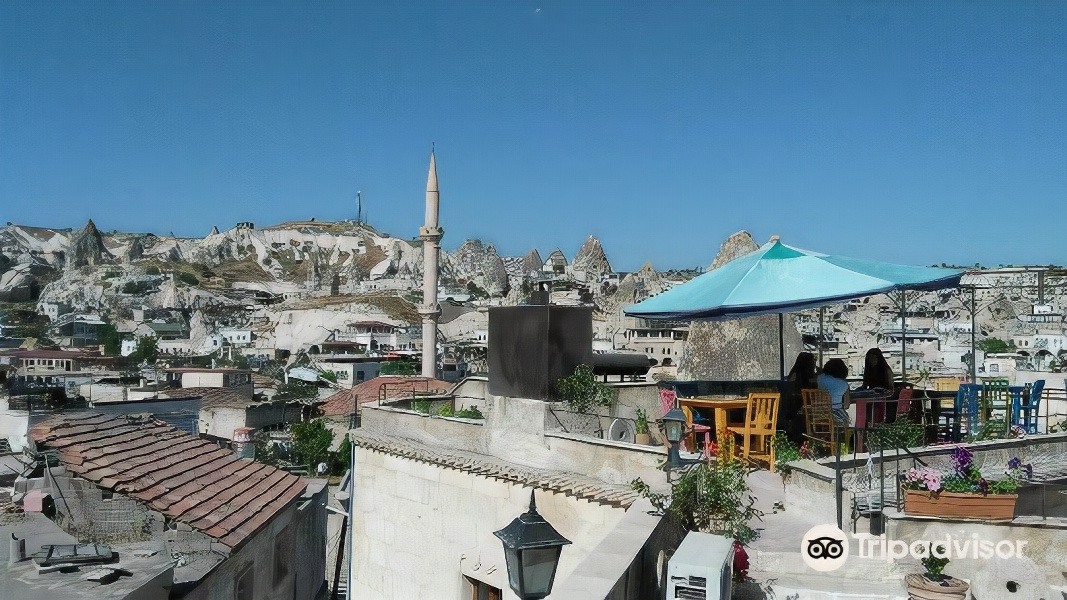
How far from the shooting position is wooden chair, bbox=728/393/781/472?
29.3ft

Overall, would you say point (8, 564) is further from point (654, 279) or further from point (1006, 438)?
point (654, 279)

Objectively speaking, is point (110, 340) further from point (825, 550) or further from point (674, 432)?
point (825, 550)

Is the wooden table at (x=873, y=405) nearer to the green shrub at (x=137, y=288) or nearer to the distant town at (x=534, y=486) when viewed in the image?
the distant town at (x=534, y=486)

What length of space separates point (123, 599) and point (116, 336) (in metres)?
106

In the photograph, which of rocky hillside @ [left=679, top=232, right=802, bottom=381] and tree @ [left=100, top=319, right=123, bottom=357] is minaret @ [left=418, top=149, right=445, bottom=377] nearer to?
rocky hillside @ [left=679, top=232, right=802, bottom=381]

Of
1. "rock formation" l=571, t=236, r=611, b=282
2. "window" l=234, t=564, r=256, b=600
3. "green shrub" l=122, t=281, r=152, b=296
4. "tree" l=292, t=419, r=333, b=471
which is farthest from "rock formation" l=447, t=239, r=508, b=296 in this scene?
"window" l=234, t=564, r=256, b=600

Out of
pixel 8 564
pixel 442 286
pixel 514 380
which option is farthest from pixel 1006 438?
pixel 442 286

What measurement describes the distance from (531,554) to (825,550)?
3.24 metres

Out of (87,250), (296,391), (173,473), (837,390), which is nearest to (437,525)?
(173,473)

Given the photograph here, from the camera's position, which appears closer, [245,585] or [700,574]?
[700,574]

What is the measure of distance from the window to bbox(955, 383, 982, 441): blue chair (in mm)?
8950

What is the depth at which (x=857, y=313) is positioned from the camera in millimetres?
108875

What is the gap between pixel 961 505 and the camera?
6.93m

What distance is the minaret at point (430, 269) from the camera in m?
40.8
